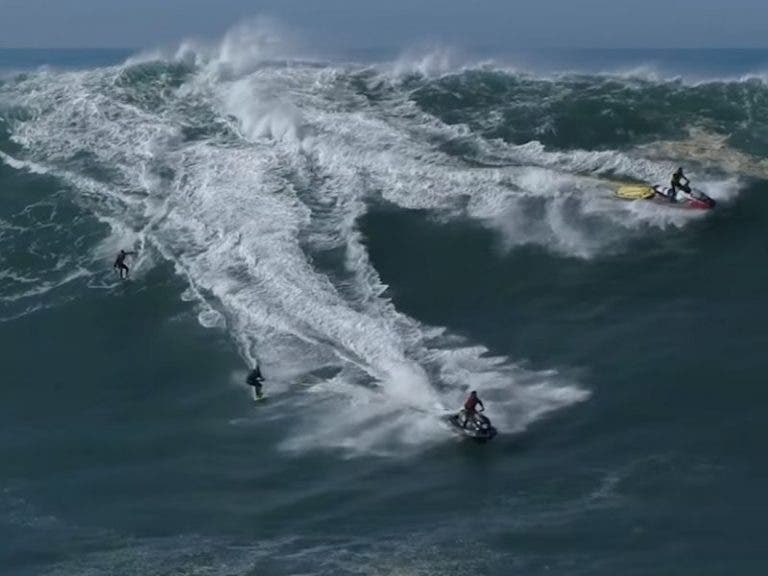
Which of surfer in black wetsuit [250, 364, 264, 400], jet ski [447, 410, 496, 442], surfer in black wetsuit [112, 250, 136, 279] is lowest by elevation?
jet ski [447, 410, 496, 442]

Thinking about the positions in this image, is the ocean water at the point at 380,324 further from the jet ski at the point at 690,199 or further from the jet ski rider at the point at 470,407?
the jet ski rider at the point at 470,407

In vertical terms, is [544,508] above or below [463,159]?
below

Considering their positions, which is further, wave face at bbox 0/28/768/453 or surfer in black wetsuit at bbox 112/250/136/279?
surfer in black wetsuit at bbox 112/250/136/279

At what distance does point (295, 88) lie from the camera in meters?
68.4

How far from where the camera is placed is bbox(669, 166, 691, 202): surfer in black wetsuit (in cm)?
5053

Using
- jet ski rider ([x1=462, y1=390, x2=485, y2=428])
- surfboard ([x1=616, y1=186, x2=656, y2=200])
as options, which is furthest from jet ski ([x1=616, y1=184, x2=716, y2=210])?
jet ski rider ([x1=462, y1=390, x2=485, y2=428])

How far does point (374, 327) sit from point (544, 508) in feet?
42.1

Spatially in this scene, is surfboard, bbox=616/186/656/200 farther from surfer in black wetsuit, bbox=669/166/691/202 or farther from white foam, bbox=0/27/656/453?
white foam, bbox=0/27/656/453

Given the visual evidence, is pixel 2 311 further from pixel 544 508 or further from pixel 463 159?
pixel 544 508

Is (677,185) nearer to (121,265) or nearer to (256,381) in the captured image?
(256,381)

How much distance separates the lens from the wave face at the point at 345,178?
1586 inches

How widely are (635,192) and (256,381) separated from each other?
68.7ft

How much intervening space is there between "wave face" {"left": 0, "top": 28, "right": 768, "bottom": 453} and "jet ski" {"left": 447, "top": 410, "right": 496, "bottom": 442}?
3.64 feet

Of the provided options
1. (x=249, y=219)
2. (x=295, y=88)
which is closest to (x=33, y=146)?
(x=295, y=88)
